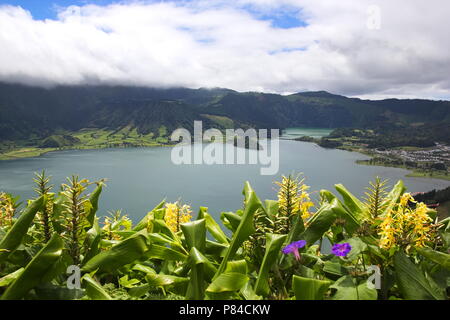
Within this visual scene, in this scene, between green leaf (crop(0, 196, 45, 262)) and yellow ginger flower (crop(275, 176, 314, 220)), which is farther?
yellow ginger flower (crop(275, 176, 314, 220))

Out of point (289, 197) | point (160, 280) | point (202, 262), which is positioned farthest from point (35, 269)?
point (289, 197)

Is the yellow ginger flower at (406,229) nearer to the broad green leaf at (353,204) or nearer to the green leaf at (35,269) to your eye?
the broad green leaf at (353,204)

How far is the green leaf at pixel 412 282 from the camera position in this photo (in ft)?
5.90

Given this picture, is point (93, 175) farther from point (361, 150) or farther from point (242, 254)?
point (361, 150)

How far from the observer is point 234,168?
427 feet

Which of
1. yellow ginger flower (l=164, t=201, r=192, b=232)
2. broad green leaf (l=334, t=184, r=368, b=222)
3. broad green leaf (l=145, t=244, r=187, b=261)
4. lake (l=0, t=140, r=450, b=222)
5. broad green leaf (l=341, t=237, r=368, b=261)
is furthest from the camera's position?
lake (l=0, t=140, r=450, b=222)

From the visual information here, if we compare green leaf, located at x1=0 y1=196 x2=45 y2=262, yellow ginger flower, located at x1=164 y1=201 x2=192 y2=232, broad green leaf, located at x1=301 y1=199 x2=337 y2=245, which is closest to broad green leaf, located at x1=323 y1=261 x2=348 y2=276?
broad green leaf, located at x1=301 y1=199 x2=337 y2=245

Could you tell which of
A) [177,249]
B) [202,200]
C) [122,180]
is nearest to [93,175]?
[122,180]

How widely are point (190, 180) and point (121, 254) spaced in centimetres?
10599

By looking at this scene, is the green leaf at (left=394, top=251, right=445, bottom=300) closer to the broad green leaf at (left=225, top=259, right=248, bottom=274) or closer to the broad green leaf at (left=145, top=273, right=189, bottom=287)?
the broad green leaf at (left=225, top=259, right=248, bottom=274)

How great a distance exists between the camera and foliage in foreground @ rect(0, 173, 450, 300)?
1.84 meters

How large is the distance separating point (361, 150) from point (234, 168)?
105m

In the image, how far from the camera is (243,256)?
256cm

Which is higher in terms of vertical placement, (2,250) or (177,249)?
(2,250)
